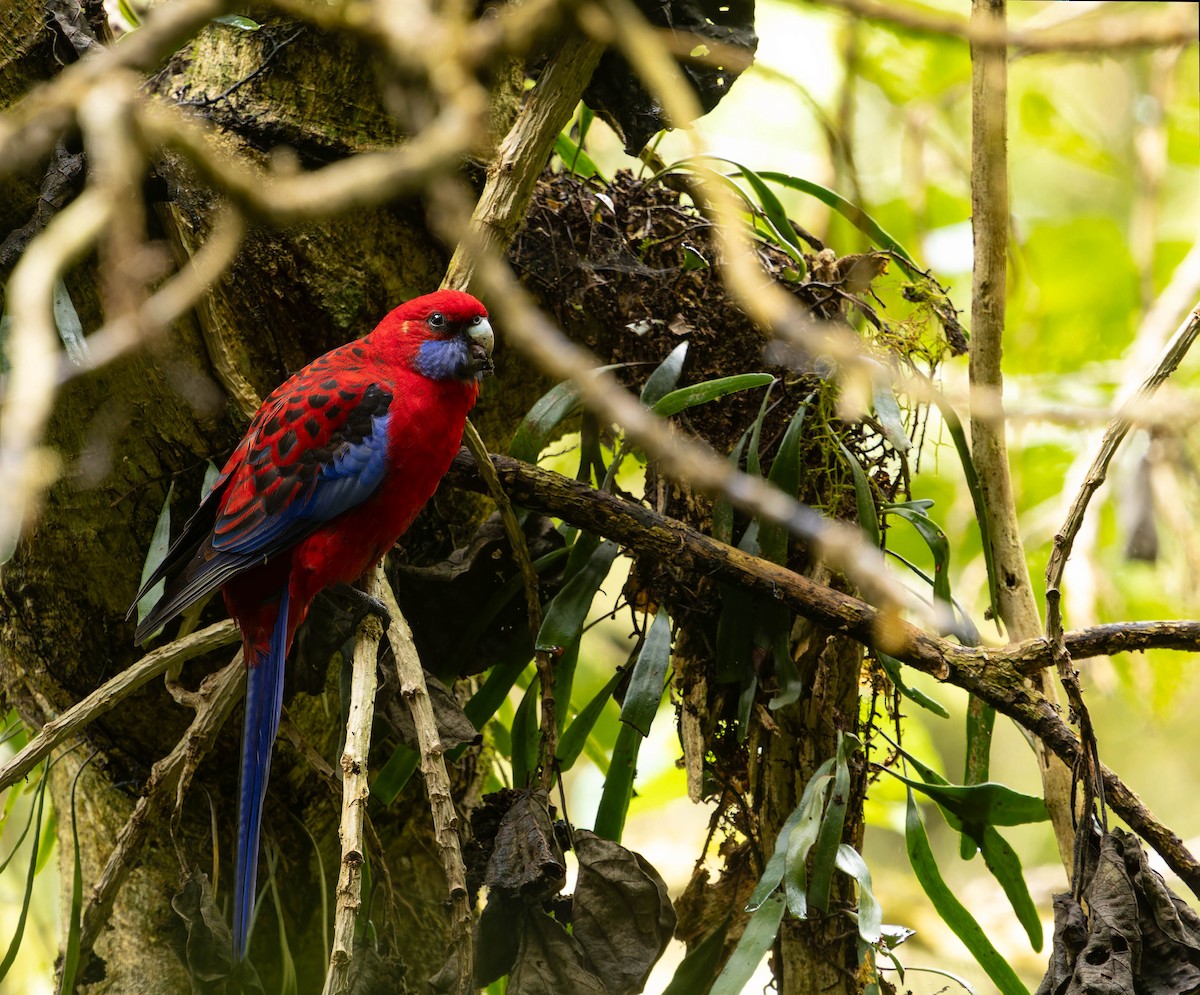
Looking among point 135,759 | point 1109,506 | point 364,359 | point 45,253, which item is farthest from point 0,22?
point 1109,506

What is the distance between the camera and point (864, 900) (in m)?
1.63

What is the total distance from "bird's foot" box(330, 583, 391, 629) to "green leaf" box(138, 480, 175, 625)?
11.9 inches

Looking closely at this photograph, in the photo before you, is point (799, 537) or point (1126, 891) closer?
point (1126, 891)

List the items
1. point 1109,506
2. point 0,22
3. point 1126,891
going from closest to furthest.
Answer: point 1126,891 < point 0,22 < point 1109,506

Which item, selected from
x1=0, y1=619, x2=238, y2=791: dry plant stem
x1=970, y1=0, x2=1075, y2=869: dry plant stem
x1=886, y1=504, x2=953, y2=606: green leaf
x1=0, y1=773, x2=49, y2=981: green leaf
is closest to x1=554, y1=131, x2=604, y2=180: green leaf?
x1=970, y1=0, x2=1075, y2=869: dry plant stem

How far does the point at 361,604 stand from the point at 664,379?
2.29 ft

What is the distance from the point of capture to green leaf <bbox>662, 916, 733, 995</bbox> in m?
1.85

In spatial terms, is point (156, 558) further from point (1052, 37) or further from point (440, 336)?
point (1052, 37)

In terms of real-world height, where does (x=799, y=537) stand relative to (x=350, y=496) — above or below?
above

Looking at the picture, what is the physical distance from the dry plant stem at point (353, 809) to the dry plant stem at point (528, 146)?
2.46 ft

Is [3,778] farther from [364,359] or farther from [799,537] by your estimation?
[799,537]

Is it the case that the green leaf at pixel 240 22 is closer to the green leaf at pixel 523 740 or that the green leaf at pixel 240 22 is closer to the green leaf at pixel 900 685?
the green leaf at pixel 523 740

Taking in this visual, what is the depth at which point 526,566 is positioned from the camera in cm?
196

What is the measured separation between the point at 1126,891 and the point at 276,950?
1503 millimetres
